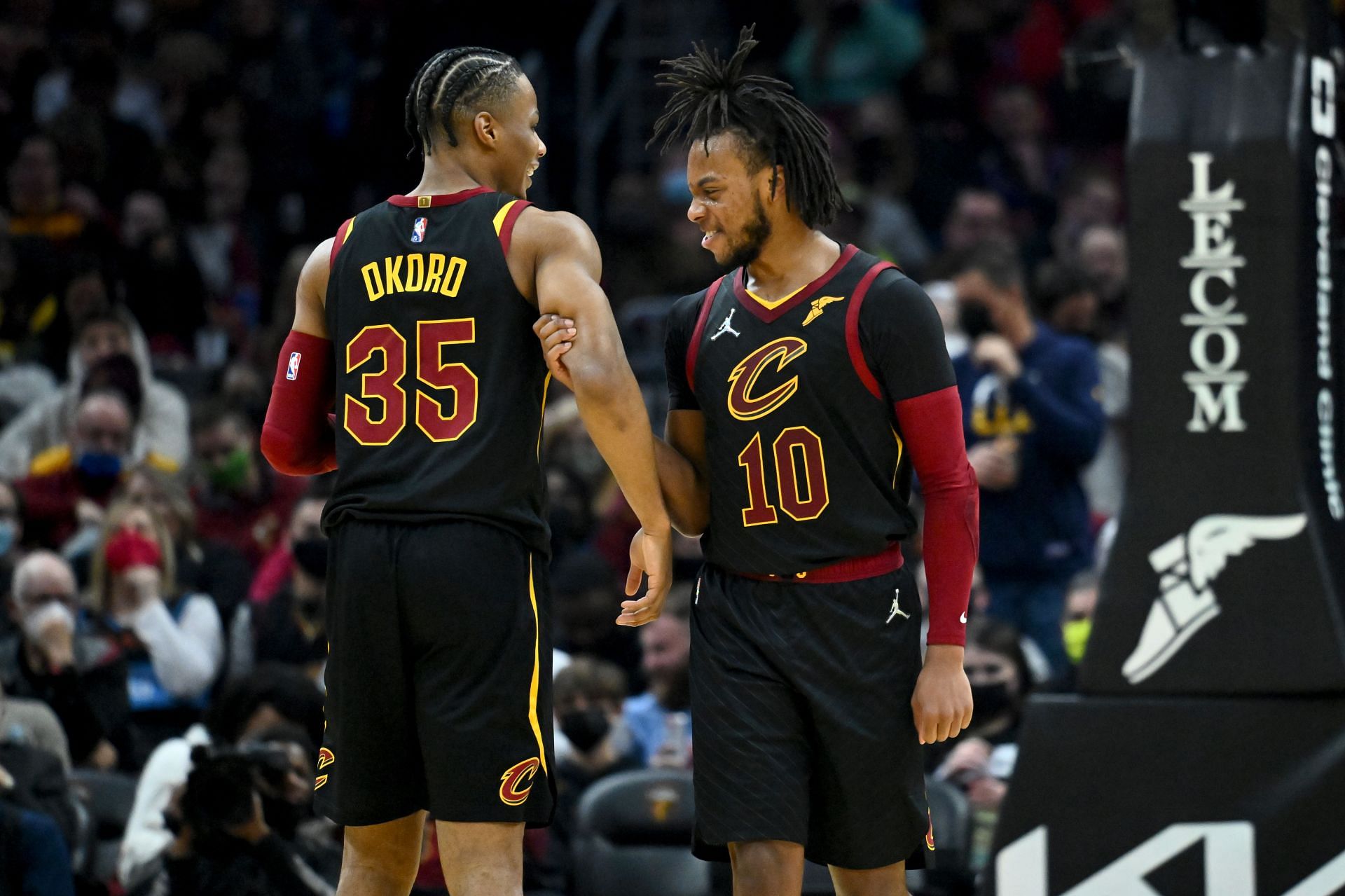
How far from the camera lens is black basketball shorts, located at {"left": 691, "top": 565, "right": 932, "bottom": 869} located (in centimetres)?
444

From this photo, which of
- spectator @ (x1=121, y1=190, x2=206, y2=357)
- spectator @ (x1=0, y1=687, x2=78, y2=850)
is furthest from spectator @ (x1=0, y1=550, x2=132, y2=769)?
spectator @ (x1=121, y1=190, x2=206, y2=357)

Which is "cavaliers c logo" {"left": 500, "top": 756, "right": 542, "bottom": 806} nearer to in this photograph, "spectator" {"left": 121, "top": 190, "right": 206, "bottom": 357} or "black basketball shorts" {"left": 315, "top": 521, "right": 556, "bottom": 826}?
"black basketball shorts" {"left": 315, "top": 521, "right": 556, "bottom": 826}

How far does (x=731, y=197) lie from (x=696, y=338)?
1.15 feet

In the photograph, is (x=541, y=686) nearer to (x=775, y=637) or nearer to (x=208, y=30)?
(x=775, y=637)

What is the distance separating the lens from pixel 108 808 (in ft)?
25.2

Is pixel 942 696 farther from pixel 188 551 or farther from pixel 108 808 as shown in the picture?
pixel 188 551

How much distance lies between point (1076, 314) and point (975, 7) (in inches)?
167

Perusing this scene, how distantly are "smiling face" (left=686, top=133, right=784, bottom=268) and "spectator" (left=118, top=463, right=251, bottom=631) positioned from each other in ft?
16.6

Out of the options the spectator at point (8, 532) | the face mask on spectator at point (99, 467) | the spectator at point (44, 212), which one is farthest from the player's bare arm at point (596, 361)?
the spectator at point (44, 212)

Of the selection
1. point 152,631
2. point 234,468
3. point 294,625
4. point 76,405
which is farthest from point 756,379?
point 76,405

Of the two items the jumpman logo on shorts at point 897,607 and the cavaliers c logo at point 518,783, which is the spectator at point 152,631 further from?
the jumpman logo on shorts at point 897,607

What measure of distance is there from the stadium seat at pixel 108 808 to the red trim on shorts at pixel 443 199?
383 centimetres

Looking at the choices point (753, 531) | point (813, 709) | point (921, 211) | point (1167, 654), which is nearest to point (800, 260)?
point (753, 531)

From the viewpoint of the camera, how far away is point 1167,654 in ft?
18.2
